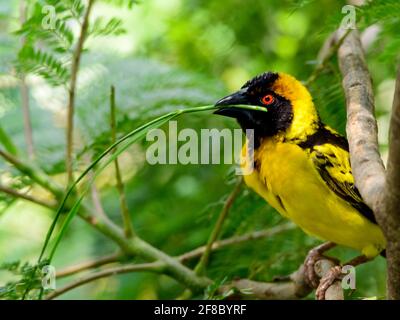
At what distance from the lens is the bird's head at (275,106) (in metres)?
3.02

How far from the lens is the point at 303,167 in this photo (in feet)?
9.29

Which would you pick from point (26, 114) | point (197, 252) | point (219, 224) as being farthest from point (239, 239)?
point (26, 114)

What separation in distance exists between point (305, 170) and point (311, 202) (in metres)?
0.12

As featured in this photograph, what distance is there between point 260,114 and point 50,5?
95 cm

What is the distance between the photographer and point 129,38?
5137 millimetres

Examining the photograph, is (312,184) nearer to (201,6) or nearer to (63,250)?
(63,250)

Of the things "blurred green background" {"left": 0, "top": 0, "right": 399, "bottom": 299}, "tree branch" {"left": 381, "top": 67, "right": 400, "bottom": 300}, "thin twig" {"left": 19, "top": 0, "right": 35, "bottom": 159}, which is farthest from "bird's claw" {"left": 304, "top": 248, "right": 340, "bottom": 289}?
"thin twig" {"left": 19, "top": 0, "right": 35, "bottom": 159}

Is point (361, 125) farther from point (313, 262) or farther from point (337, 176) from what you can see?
point (313, 262)

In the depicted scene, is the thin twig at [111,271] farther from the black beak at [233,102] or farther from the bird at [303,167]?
the black beak at [233,102]

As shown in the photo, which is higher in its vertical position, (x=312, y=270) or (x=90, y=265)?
(x=90, y=265)

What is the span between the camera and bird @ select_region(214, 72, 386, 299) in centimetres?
282

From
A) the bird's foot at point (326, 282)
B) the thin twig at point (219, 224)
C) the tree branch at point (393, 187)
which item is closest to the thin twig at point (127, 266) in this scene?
the thin twig at point (219, 224)

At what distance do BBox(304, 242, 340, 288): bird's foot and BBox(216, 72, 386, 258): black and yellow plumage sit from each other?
0.11 metres
